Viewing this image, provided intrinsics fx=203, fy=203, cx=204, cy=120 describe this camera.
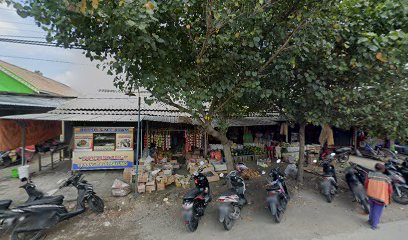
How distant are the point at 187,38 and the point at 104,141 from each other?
5.88m

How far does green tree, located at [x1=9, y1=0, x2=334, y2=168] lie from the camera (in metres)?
3.35

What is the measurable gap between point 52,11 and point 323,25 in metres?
5.15

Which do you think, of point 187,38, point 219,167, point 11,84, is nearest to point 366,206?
point 219,167

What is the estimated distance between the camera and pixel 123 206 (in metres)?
5.33

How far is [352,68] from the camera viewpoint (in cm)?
462

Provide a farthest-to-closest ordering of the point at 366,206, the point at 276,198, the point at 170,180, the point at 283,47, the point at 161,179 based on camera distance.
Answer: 1. the point at 170,180
2. the point at 161,179
3. the point at 366,206
4. the point at 276,198
5. the point at 283,47

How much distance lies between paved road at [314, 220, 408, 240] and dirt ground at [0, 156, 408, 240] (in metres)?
0.11

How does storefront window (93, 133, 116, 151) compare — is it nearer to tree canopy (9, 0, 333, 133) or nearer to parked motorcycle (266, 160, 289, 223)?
tree canopy (9, 0, 333, 133)

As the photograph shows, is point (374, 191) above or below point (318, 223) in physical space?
above

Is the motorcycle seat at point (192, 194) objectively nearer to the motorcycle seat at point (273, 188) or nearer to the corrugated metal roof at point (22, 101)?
the motorcycle seat at point (273, 188)

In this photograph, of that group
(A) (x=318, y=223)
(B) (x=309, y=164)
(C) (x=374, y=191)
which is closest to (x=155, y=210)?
(A) (x=318, y=223)

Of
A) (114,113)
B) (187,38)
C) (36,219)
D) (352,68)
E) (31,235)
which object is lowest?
(31,235)

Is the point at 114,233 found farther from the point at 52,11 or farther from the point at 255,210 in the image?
the point at 52,11

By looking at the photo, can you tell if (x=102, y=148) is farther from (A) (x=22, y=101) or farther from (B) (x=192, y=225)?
(B) (x=192, y=225)
